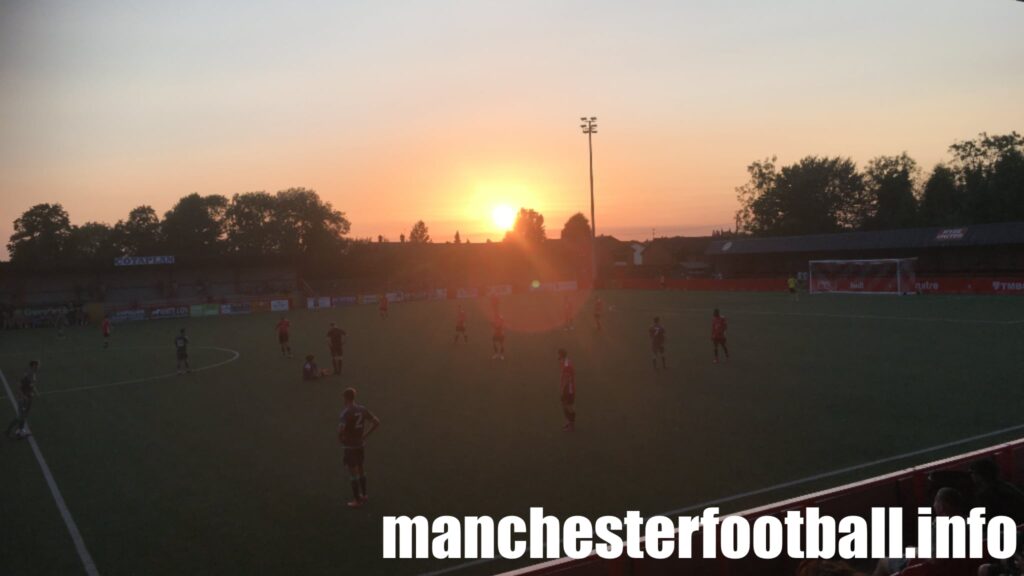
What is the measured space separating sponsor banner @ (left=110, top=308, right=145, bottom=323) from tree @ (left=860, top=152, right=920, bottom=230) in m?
83.8

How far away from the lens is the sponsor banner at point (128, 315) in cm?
5806

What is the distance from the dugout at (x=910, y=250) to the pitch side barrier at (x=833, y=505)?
54.0 metres

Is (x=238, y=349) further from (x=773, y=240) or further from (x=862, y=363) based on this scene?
(x=773, y=240)

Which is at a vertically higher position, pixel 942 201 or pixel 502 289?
pixel 942 201

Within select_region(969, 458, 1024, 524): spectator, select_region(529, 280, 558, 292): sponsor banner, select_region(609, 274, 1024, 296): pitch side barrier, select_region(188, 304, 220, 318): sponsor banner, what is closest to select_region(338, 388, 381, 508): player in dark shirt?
select_region(969, 458, 1024, 524): spectator

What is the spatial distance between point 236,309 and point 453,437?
2106 inches

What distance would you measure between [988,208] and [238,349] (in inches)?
2967

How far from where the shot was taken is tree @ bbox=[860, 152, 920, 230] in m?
91.1

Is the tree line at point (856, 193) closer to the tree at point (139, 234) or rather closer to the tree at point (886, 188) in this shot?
the tree at point (886, 188)

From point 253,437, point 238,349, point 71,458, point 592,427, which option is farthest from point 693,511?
point 238,349

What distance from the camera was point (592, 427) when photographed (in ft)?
49.4

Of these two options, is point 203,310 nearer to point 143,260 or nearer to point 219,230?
point 143,260

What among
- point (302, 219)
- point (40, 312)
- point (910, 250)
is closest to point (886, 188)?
point (910, 250)

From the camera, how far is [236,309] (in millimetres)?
62812
